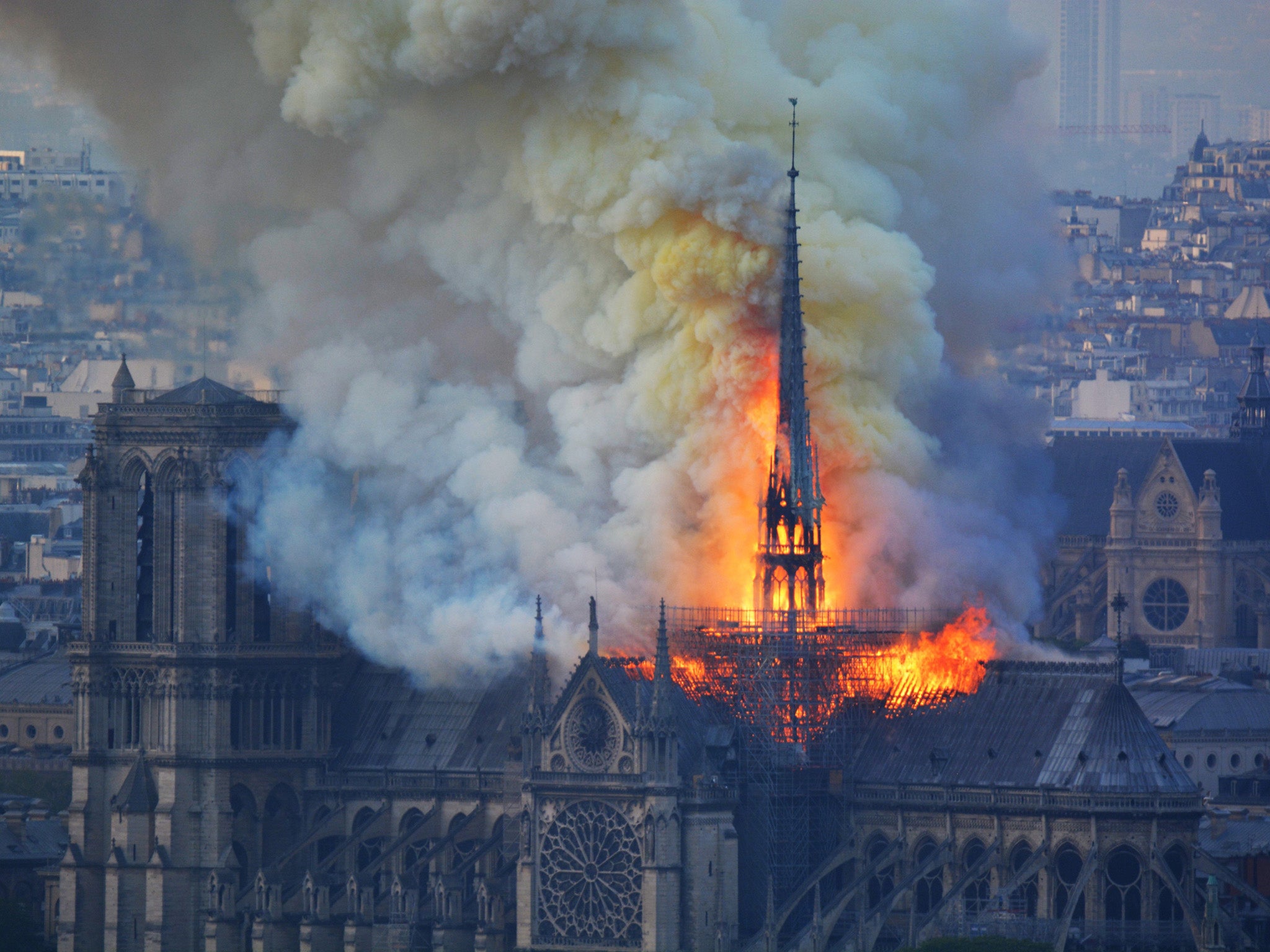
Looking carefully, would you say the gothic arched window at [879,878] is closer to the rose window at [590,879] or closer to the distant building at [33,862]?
the rose window at [590,879]

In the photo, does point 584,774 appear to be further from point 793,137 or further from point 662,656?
point 793,137

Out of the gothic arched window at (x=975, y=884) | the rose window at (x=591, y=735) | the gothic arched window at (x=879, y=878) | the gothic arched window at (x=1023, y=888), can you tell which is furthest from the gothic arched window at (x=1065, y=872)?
the rose window at (x=591, y=735)

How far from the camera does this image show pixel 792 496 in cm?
15200

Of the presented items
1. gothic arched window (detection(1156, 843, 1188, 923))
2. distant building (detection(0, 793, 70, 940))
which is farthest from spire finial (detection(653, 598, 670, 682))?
distant building (detection(0, 793, 70, 940))

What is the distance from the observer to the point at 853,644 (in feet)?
495

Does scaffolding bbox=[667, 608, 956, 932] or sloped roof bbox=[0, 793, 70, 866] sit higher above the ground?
scaffolding bbox=[667, 608, 956, 932]

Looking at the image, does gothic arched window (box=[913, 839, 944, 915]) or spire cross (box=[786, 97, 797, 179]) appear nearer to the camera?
gothic arched window (box=[913, 839, 944, 915])

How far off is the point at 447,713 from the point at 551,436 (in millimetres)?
9393

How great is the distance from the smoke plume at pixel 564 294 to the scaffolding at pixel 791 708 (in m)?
3.38

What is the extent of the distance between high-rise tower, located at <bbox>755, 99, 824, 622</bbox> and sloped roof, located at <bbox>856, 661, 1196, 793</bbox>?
4.70 metres

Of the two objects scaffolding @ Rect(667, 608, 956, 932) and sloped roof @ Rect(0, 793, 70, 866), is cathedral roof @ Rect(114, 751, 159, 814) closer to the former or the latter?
sloped roof @ Rect(0, 793, 70, 866)

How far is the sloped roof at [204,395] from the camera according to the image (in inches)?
6476

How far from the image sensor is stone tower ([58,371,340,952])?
163 m

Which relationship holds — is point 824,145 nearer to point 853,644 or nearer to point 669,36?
point 669,36
